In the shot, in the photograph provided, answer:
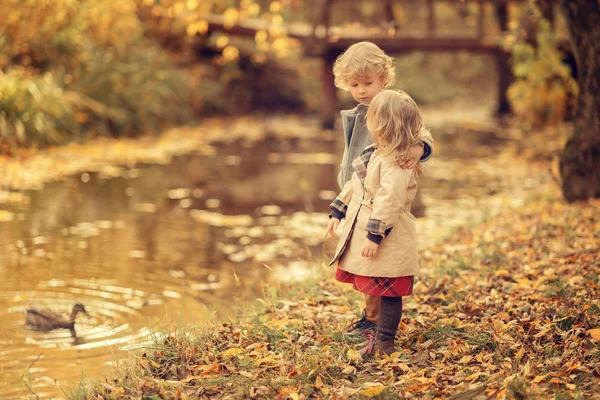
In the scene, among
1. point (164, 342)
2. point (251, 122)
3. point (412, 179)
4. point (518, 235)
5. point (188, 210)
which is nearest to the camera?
point (412, 179)

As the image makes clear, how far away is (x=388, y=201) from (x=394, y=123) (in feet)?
1.32

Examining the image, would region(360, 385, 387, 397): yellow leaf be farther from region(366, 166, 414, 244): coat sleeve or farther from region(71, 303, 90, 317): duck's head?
region(71, 303, 90, 317): duck's head

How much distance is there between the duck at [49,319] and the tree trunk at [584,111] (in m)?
5.59

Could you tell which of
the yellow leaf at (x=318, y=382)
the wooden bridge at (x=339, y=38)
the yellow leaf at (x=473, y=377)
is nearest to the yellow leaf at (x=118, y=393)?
the yellow leaf at (x=318, y=382)

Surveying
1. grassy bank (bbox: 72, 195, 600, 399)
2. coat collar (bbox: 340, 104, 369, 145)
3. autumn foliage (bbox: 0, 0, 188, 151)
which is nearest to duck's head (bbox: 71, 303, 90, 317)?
grassy bank (bbox: 72, 195, 600, 399)

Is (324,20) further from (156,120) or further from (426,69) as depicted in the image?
(426,69)

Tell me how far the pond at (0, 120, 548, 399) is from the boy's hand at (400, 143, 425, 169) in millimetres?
1776

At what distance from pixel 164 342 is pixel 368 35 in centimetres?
1408

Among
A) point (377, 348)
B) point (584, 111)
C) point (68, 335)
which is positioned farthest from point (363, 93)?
point (584, 111)

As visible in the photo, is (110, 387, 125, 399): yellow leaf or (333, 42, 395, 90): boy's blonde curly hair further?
(333, 42, 395, 90): boy's blonde curly hair

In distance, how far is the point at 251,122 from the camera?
816 inches

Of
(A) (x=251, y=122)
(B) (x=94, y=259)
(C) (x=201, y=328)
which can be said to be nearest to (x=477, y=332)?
(C) (x=201, y=328)

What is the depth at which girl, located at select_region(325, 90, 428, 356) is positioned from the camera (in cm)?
421

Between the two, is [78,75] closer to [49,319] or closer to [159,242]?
[159,242]
